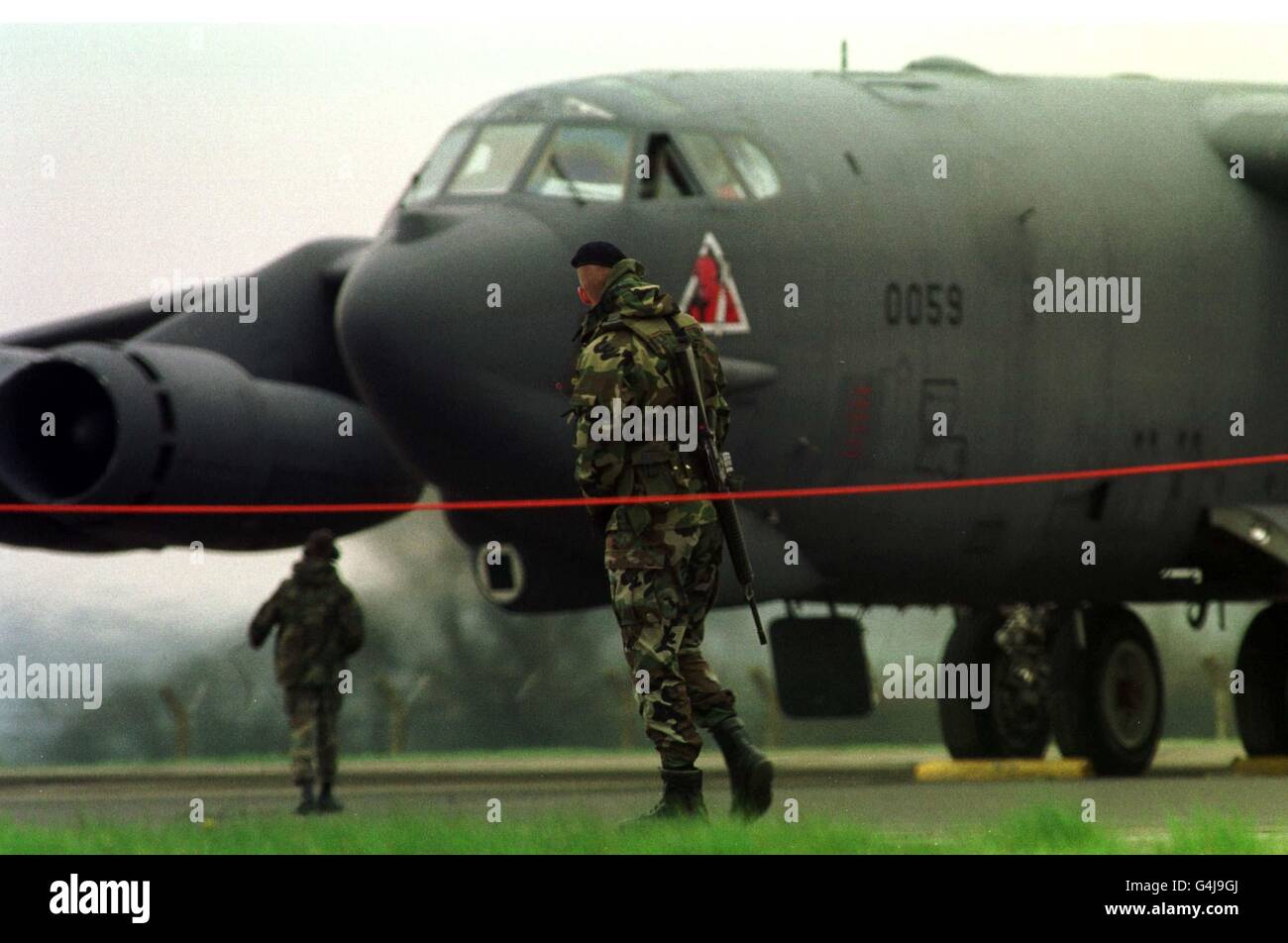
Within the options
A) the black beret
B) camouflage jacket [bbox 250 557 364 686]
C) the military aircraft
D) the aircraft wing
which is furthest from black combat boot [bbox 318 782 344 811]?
the aircraft wing

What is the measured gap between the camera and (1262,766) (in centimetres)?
1858

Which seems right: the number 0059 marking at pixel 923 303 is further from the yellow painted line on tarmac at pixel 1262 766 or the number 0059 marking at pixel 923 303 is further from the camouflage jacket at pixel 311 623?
the yellow painted line on tarmac at pixel 1262 766

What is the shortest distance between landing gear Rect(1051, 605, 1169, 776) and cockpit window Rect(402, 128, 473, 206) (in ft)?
17.5

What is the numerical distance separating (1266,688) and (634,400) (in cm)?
962

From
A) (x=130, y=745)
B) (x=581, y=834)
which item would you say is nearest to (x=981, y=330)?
(x=581, y=834)

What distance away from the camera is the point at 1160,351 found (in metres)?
17.2

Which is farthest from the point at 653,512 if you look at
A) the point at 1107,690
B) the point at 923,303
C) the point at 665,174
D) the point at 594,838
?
the point at 1107,690

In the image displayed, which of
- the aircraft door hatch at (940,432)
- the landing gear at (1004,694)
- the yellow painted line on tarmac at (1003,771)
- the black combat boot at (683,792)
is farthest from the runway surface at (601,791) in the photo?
the aircraft door hatch at (940,432)

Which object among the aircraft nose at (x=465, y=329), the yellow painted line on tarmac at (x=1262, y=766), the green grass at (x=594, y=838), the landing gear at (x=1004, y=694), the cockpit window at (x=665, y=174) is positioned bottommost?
the yellow painted line on tarmac at (x=1262, y=766)

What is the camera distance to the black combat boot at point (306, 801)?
1498 centimetres

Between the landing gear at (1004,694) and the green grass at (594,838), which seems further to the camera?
the landing gear at (1004,694)

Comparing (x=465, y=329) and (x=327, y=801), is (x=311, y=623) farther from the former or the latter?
→ (x=465, y=329)

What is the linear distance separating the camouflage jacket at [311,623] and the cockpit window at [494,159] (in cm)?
233
